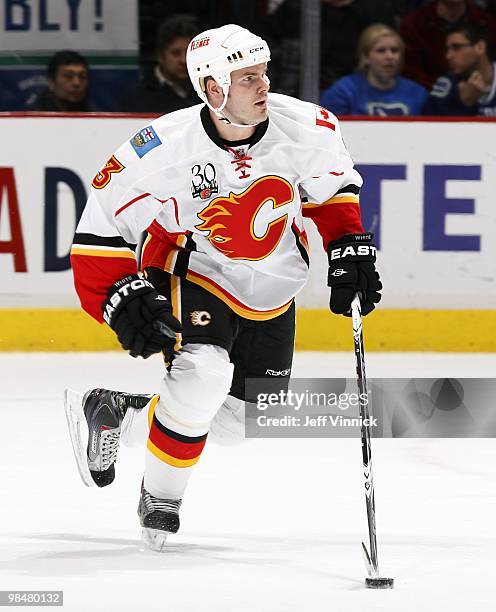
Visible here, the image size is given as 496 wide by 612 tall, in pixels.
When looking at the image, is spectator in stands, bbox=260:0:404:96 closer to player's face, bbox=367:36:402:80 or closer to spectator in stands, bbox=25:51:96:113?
player's face, bbox=367:36:402:80

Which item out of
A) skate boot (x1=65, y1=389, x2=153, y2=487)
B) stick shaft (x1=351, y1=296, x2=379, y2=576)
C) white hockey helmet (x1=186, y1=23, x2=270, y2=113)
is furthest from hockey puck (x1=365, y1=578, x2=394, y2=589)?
white hockey helmet (x1=186, y1=23, x2=270, y2=113)

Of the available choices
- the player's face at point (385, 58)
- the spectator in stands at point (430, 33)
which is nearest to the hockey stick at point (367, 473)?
the player's face at point (385, 58)

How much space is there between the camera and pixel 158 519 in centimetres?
346

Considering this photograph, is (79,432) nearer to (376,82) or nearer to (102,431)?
(102,431)

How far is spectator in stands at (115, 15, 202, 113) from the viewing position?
21.6 feet

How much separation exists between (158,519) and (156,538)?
4cm

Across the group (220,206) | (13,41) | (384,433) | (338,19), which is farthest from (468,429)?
(13,41)

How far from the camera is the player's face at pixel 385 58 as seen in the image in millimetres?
6723

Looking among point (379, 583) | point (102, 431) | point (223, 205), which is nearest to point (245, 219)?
point (223, 205)

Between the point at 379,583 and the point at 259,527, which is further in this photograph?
the point at 259,527

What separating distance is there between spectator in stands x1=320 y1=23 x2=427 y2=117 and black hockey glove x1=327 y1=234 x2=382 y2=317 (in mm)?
3228

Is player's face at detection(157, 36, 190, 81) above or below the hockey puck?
above

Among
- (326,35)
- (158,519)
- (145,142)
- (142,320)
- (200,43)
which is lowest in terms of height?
(158,519)

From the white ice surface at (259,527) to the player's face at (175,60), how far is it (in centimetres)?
181
